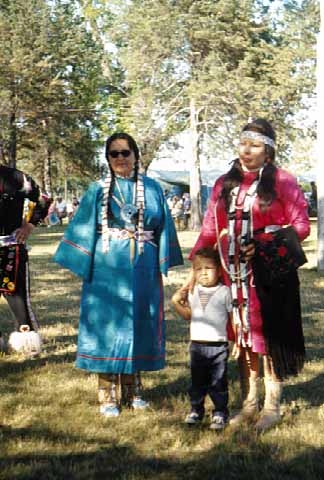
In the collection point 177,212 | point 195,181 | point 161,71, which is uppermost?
point 161,71

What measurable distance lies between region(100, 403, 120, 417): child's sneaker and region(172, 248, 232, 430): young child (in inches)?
18.3

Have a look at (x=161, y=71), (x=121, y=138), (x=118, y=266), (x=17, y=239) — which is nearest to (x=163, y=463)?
(x=118, y=266)

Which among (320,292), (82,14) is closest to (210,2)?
(82,14)

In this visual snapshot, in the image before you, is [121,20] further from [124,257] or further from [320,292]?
[124,257]

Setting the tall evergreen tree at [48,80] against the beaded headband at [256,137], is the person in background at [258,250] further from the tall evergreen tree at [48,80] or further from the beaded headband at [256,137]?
the tall evergreen tree at [48,80]

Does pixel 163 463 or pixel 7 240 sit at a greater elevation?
pixel 7 240

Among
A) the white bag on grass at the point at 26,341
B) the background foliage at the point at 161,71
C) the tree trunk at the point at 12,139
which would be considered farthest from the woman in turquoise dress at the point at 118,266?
the tree trunk at the point at 12,139

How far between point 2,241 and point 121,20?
91.3 ft

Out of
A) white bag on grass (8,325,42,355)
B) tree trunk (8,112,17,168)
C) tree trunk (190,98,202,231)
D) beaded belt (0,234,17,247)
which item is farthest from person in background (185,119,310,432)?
tree trunk (8,112,17,168)

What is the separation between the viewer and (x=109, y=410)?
4965 millimetres

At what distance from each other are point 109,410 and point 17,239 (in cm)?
176

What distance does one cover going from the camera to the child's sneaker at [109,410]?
16.2ft

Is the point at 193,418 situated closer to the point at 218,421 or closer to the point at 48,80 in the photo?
the point at 218,421

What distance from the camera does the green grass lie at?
3.94 metres
